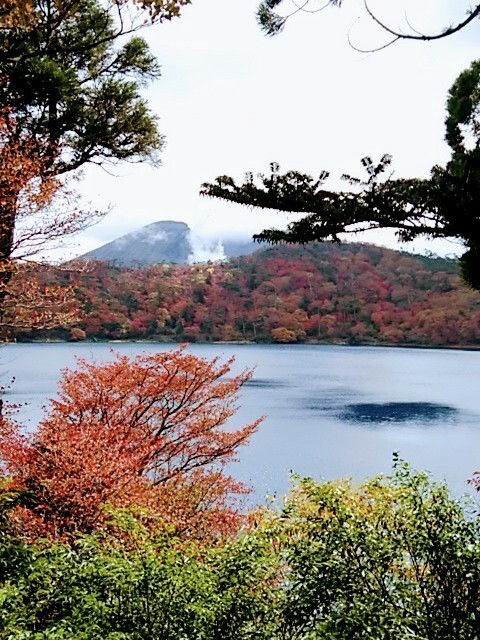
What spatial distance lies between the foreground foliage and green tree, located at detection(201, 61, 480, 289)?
5.04 ft

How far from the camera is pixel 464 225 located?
3.20 meters

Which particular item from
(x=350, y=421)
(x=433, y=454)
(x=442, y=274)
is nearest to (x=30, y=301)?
(x=433, y=454)

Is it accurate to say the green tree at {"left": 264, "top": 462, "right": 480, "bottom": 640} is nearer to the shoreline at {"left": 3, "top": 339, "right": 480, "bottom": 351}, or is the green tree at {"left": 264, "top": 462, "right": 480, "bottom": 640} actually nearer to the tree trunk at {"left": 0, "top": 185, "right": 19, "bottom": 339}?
the tree trunk at {"left": 0, "top": 185, "right": 19, "bottom": 339}

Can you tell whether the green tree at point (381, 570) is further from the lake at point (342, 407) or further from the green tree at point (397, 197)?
the lake at point (342, 407)

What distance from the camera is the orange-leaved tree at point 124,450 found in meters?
4.73

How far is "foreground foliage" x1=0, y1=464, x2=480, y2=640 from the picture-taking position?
259 cm

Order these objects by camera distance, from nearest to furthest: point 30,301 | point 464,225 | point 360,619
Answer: point 360,619
point 464,225
point 30,301

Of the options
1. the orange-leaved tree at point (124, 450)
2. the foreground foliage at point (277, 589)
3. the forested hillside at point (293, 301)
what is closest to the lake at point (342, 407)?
the orange-leaved tree at point (124, 450)

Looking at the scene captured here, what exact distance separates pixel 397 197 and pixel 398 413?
1646 cm

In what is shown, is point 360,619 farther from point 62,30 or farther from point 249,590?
point 62,30

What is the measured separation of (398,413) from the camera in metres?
18.5

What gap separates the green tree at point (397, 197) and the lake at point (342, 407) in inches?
221

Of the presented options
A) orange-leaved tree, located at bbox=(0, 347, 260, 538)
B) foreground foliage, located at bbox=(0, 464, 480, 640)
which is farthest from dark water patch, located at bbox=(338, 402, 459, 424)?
foreground foliage, located at bbox=(0, 464, 480, 640)

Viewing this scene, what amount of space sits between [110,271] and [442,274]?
22714 millimetres
